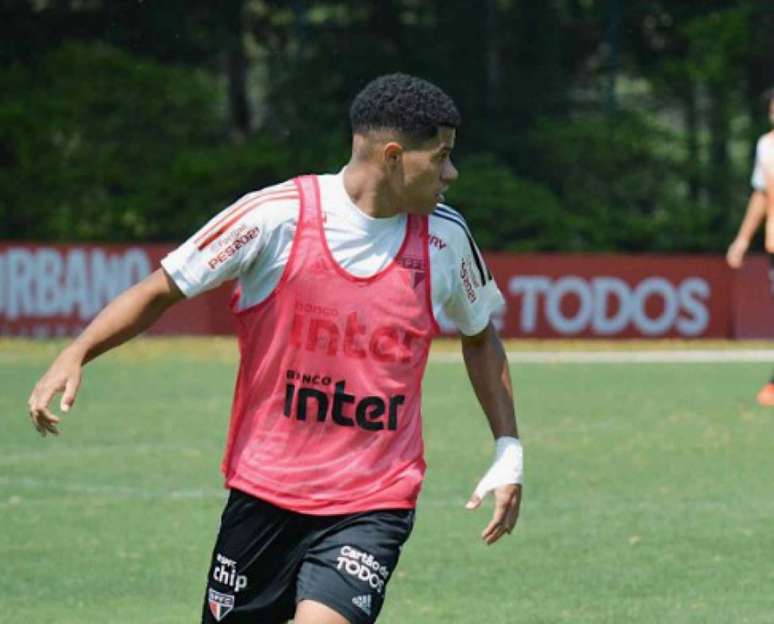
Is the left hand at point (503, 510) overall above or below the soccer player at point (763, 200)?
above

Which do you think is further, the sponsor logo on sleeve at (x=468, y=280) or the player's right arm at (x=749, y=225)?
the player's right arm at (x=749, y=225)

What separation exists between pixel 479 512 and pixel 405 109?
5809 mm

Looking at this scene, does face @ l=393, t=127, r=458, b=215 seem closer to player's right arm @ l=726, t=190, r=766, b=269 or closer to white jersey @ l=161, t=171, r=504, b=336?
white jersey @ l=161, t=171, r=504, b=336

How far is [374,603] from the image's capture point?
5613 mm

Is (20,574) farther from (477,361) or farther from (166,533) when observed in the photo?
(477,361)

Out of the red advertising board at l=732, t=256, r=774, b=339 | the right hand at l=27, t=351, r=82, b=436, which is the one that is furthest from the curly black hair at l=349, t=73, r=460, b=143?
the red advertising board at l=732, t=256, r=774, b=339

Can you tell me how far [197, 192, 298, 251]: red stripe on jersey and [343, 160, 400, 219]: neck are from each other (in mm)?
176

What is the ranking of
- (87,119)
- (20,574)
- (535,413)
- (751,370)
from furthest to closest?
1. (87,119)
2. (751,370)
3. (535,413)
4. (20,574)

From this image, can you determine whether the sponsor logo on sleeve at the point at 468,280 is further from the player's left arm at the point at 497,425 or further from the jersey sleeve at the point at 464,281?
the player's left arm at the point at 497,425

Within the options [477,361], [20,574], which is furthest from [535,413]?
[477,361]

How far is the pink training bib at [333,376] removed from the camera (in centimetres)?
566

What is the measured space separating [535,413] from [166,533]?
6175 millimetres

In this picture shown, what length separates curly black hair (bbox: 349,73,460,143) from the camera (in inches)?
221

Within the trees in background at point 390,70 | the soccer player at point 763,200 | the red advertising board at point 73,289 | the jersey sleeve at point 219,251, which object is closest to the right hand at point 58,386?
the jersey sleeve at point 219,251
